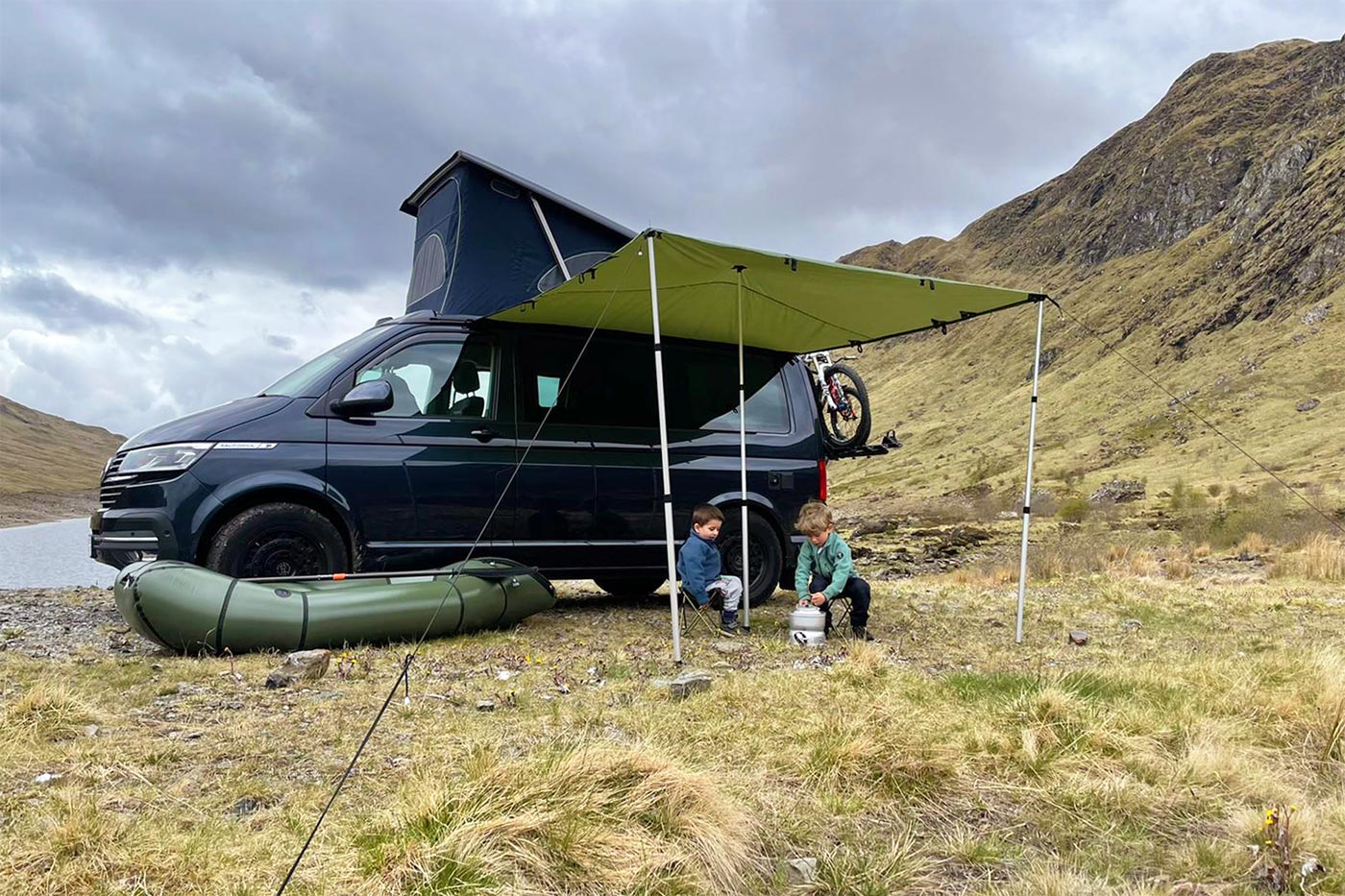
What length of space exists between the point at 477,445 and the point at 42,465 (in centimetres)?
14666

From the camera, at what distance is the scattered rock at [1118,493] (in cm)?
3064

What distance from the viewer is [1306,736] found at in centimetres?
374

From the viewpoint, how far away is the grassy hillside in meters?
99.1

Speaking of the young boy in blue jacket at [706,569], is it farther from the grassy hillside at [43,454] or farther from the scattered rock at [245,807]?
the grassy hillside at [43,454]

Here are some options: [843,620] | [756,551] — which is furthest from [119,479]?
[843,620]

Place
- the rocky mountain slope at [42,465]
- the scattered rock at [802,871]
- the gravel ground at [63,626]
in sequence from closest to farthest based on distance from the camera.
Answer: the scattered rock at [802,871]
the gravel ground at [63,626]
the rocky mountain slope at [42,465]

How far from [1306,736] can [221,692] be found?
480 cm

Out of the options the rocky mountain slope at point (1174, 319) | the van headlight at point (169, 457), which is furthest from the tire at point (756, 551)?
the rocky mountain slope at point (1174, 319)

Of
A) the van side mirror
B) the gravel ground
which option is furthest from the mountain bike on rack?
the gravel ground

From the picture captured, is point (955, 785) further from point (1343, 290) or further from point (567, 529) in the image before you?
point (1343, 290)

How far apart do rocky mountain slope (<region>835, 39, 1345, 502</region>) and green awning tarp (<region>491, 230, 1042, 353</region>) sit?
217 inches

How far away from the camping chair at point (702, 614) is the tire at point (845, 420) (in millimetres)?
2141

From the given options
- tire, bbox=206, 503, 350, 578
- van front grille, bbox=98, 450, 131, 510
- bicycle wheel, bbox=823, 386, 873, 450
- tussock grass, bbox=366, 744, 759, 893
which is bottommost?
tussock grass, bbox=366, 744, 759, 893

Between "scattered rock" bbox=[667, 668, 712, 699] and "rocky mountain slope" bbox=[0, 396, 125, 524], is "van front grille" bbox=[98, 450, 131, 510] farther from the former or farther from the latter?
"rocky mountain slope" bbox=[0, 396, 125, 524]
